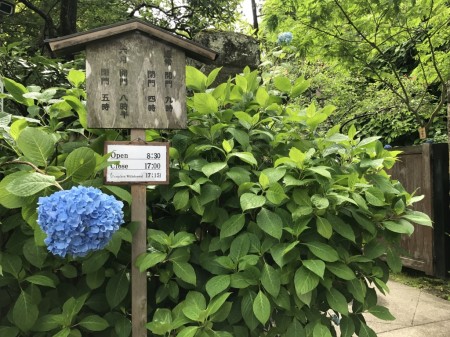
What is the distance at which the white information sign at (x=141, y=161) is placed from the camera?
5.94 ft

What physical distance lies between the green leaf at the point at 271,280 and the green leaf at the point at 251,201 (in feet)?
0.85

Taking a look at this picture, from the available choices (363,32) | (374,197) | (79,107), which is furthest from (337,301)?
(363,32)

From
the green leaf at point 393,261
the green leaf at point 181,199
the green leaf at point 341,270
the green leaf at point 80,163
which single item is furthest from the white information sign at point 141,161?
the green leaf at point 393,261

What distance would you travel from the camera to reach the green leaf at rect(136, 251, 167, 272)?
1.63 metres

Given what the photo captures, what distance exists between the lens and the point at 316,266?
1.61m

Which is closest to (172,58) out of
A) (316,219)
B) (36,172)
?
(36,172)

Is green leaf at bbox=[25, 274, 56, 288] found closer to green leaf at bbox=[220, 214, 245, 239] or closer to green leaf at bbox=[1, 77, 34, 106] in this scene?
green leaf at bbox=[220, 214, 245, 239]

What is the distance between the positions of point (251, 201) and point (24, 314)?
0.99 metres

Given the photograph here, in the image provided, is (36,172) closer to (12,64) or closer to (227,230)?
(227,230)

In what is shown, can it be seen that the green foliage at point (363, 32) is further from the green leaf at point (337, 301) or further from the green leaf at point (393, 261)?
the green leaf at point (337, 301)

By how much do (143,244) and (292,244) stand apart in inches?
25.4

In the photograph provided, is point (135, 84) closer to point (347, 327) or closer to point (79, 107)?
point (79, 107)

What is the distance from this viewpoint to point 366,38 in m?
5.59

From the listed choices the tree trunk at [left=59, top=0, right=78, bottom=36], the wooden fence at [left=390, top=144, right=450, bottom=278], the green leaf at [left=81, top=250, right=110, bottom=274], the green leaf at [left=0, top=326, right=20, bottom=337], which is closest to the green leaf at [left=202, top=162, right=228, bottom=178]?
the green leaf at [left=81, top=250, right=110, bottom=274]
